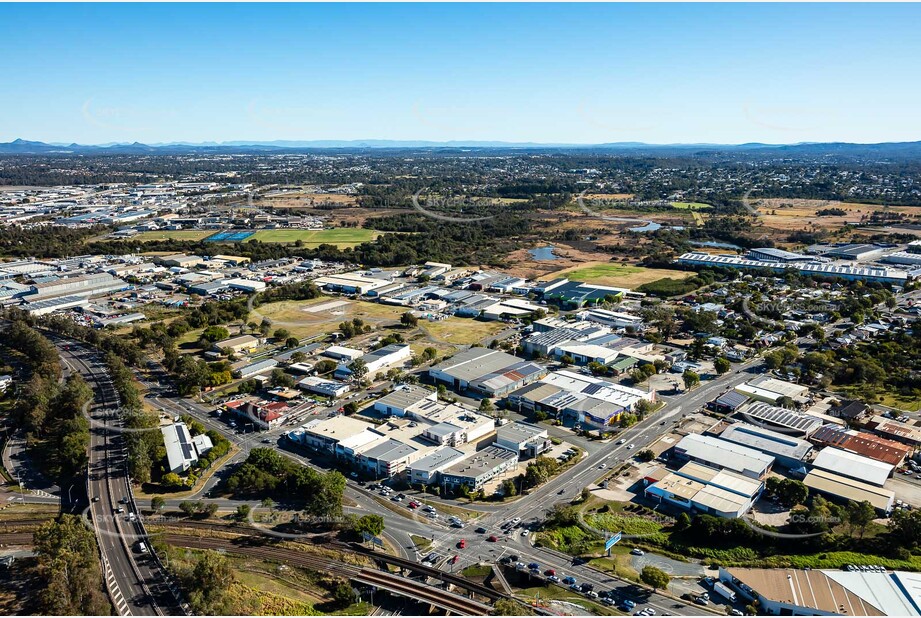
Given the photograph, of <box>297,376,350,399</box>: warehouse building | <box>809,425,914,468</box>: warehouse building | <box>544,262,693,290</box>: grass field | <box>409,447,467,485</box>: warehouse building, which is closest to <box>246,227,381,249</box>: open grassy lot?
<box>544,262,693,290</box>: grass field

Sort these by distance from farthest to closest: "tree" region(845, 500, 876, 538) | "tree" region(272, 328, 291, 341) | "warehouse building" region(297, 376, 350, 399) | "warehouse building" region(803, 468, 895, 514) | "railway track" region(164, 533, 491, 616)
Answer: "tree" region(272, 328, 291, 341), "warehouse building" region(297, 376, 350, 399), "warehouse building" region(803, 468, 895, 514), "tree" region(845, 500, 876, 538), "railway track" region(164, 533, 491, 616)

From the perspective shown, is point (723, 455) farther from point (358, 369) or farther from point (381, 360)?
point (381, 360)

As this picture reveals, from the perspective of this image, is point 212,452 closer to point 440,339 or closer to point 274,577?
point 274,577

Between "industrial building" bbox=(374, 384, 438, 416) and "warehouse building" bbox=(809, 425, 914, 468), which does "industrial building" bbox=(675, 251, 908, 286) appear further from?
"industrial building" bbox=(374, 384, 438, 416)

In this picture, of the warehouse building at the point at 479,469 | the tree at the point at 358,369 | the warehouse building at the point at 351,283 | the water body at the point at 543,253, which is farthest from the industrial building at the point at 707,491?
the water body at the point at 543,253

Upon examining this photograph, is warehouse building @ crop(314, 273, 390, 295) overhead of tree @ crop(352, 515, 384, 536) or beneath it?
overhead

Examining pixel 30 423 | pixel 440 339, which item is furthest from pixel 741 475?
pixel 30 423

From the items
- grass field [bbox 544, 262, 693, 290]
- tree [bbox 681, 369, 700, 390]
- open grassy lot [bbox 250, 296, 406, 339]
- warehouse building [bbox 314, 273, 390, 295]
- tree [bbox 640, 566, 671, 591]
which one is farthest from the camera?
grass field [bbox 544, 262, 693, 290]
